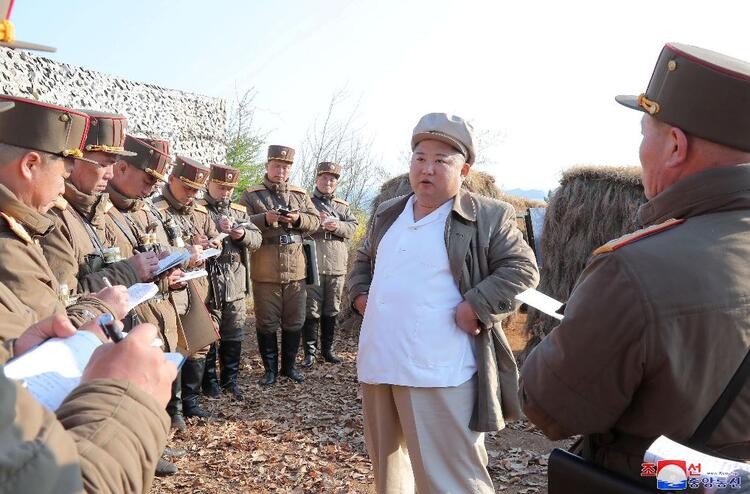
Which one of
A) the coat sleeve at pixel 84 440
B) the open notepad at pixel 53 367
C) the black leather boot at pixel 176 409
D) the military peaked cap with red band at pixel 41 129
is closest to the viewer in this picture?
the coat sleeve at pixel 84 440

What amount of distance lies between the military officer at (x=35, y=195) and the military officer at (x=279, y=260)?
4236 millimetres

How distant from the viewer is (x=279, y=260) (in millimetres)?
7332

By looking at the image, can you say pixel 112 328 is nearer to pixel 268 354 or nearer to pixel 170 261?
pixel 170 261

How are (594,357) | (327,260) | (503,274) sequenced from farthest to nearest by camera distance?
(327,260) < (503,274) < (594,357)

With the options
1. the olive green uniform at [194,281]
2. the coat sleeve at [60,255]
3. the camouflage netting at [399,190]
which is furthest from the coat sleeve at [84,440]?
the camouflage netting at [399,190]

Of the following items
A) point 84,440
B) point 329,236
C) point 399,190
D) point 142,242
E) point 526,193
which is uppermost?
point 84,440

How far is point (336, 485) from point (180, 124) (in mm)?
7437

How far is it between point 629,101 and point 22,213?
93.2 inches

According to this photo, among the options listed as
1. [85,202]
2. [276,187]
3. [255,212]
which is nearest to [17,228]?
[85,202]

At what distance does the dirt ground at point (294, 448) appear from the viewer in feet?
15.8

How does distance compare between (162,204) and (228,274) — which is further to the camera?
(228,274)

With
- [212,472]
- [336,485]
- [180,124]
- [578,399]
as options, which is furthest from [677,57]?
[180,124]

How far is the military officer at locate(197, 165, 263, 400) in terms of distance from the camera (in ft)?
21.9

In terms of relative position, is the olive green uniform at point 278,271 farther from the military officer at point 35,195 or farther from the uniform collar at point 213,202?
the military officer at point 35,195
